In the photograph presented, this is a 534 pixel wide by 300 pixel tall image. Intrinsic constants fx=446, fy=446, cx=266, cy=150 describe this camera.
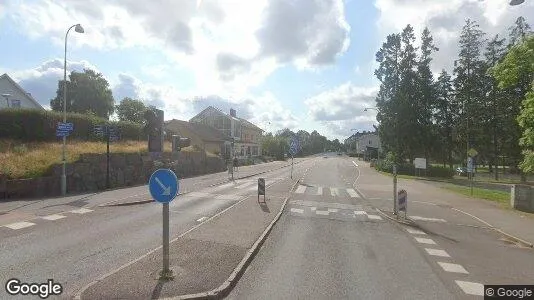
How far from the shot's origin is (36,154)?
82.5ft

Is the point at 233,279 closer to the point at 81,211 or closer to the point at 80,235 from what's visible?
the point at 80,235

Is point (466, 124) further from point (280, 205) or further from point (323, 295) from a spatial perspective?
point (323, 295)

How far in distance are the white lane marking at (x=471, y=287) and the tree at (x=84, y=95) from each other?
67267 mm

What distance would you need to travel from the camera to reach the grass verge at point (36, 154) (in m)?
22.2

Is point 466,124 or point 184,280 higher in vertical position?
point 466,124

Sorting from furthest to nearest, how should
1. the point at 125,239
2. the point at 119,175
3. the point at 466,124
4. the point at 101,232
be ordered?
1. the point at 466,124
2. the point at 119,175
3. the point at 101,232
4. the point at 125,239

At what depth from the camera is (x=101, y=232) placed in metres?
14.0

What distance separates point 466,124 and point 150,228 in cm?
5610

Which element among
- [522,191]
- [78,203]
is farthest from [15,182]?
[522,191]

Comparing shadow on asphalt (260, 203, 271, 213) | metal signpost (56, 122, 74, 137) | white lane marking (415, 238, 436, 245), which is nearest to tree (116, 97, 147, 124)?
metal signpost (56, 122, 74, 137)

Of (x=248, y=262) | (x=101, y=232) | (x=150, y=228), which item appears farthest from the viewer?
(x=150, y=228)

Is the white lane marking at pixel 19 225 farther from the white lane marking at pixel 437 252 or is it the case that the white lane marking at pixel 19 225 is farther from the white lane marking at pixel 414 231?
the white lane marking at pixel 414 231

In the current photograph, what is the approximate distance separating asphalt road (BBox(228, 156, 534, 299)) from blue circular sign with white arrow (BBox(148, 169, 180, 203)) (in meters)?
2.32

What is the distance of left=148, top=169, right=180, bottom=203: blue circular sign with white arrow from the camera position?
9078mm
